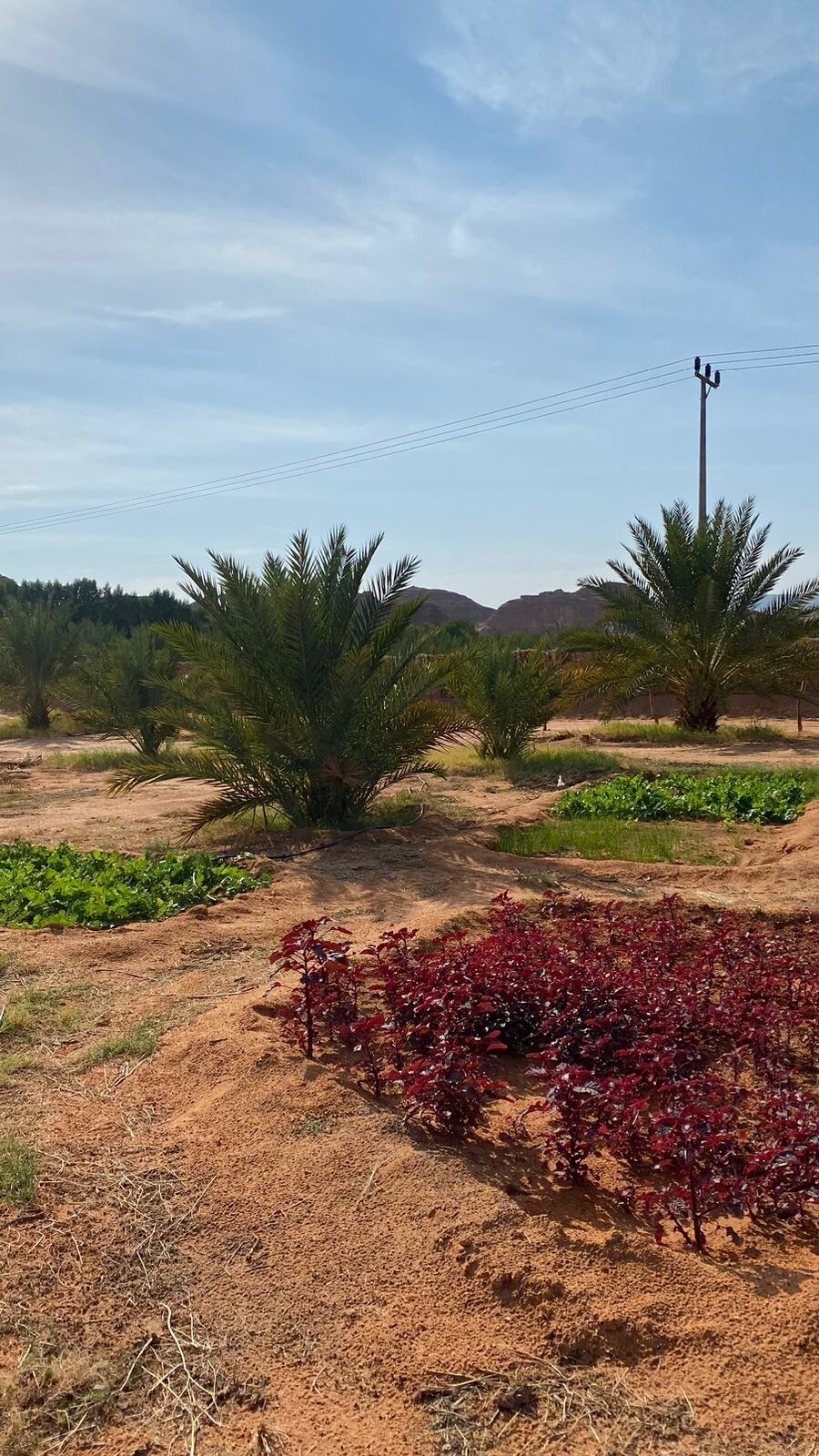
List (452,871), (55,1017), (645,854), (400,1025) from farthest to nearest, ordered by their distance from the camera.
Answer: (645,854) < (452,871) < (55,1017) < (400,1025)

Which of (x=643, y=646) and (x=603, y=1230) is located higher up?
(x=643, y=646)

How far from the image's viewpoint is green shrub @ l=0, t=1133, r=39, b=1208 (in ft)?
9.57

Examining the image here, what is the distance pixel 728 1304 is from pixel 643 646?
1526cm

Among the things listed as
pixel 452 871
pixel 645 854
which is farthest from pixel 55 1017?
pixel 645 854

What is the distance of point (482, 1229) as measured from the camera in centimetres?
259

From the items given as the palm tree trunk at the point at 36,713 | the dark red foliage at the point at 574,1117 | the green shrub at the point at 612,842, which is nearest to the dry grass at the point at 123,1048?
the dark red foliage at the point at 574,1117

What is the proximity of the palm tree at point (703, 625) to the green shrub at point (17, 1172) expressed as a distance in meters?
13.8

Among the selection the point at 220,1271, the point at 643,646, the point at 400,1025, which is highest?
the point at 643,646

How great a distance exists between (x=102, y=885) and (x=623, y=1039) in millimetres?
4032

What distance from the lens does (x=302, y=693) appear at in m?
9.17

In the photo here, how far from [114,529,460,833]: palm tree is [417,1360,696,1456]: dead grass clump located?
6.84 meters

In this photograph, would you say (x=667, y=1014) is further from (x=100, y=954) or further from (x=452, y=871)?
(x=452, y=871)


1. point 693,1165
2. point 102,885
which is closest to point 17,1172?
point 693,1165

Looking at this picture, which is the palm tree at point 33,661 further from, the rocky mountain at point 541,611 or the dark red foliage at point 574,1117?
the rocky mountain at point 541,611
